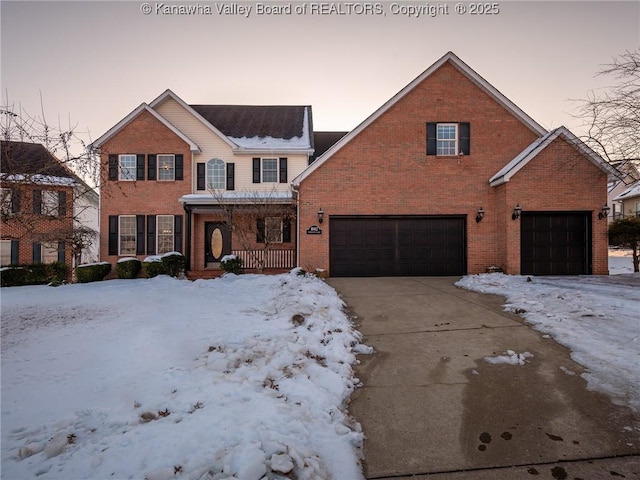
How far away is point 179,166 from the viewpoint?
52.9 ft

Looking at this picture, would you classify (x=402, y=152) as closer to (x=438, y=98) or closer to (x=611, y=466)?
(x=438, y=98)

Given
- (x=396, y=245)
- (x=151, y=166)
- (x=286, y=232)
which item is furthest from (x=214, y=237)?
(x=396, y=245)

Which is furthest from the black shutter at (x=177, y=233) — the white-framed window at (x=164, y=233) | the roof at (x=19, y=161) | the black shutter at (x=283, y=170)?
the roof at (x=19, y=161)

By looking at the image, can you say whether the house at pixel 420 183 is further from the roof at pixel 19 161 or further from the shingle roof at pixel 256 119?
the roof at pixel 19 161

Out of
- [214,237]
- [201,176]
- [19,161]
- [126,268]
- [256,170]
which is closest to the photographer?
[19,161]

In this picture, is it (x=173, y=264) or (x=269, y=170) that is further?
(x=269, y=170)

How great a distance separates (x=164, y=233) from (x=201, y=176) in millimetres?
3368

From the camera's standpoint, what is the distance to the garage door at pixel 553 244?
479 inches

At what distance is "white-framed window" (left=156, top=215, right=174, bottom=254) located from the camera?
15812mm

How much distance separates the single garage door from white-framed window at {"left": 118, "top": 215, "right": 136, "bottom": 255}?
10.0 meters

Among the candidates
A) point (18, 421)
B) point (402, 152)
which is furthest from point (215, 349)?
point (402, 152)

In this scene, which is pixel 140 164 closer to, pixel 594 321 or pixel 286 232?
pixel 286 232

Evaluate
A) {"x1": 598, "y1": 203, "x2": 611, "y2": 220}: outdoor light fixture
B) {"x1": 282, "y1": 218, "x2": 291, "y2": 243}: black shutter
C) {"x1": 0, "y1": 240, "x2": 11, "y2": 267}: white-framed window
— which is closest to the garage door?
{"x1": 598, "y1": 203, "x2": 611, "y2": 220}: outdoor light fixture

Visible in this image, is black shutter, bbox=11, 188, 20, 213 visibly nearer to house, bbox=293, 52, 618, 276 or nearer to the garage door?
house, bbox=293, 52, 618, 276
